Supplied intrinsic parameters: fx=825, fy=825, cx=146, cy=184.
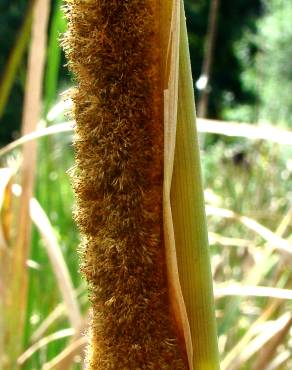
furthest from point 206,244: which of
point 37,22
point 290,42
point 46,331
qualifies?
point 290,42

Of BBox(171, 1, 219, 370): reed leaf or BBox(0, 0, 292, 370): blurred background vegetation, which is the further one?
BBox(0, 0, 292, 370): blurred background vegetation

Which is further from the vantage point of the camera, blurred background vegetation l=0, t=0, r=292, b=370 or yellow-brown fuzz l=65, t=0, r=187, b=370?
blurred background vegetation l=0, t=0, r=292, b=370

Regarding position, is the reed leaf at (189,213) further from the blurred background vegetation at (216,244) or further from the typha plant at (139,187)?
the blurred background vegetation at (216,244)

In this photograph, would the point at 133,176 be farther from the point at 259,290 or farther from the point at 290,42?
the point at 290,42

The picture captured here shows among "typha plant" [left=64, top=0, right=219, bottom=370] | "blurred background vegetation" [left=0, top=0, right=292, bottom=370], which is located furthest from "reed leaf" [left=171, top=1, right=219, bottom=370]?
"blurred background vegetation" [left=0, top=0, right=292, bottom=370]

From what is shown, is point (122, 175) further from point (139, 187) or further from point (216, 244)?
point (216, 244)

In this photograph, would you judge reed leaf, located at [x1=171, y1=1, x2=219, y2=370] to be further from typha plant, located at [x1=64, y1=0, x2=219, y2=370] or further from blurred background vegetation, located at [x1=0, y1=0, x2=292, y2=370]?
blurred background vegetation, located at [x1=0, y1=0, x2=292, y2=370]
